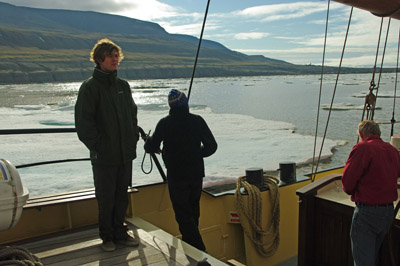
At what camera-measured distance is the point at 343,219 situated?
10.1 feet

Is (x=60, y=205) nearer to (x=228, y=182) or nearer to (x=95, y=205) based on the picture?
(x=95, y=205)

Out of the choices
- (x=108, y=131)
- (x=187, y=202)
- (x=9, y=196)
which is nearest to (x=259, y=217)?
(x=187, y=202)

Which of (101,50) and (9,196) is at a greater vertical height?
(101,50)

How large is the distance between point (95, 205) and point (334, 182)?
222 centimetres

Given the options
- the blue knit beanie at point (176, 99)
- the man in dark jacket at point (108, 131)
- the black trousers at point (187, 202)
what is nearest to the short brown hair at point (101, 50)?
the man in dark jacket at point (108, 131)

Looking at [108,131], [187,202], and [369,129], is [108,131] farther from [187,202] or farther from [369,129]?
[369,129]

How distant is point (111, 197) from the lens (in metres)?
2.56

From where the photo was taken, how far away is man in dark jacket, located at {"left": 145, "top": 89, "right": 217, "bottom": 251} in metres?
2.76

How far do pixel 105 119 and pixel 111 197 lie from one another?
56 cm

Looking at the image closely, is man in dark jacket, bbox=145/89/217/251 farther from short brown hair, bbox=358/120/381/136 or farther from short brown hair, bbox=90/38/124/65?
short brown hair, bbox=358/120/381/136

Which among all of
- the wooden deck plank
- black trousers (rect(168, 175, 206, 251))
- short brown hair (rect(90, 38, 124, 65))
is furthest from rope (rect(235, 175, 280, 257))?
short brown hair (rect(90, 38, 124, 65))

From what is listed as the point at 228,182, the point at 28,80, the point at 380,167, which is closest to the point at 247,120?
the point at 228,182

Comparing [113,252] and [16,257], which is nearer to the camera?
[16,257]

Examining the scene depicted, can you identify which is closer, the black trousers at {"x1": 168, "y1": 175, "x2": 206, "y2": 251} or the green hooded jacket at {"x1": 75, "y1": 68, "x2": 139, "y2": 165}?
the green hooded jacket at {"x1": 75, "y1": 68, "x2": 139, "y2": 165}
